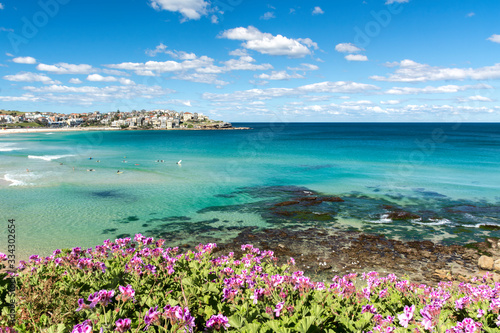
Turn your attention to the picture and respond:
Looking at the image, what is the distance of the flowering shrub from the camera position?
3746mm

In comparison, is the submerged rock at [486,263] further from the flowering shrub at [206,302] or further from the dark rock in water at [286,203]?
the dark rock in water at [286,203]

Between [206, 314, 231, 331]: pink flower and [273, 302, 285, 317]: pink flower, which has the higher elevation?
[206, 314, 231, 331]: pink flower

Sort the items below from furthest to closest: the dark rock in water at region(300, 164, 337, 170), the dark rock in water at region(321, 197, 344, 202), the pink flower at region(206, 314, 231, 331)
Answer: the dark rock in water at region(300, 164, 337, 170) → the dark rock in water at region(321, 197, 344, 202) → the pink flower at region(206, 314, 231, 331)

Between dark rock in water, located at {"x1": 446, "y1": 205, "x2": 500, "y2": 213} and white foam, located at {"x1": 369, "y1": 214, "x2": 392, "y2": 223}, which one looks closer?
white foam, located at {"x1": 369, "y1": 214, "x2": 392, "y2": 223}

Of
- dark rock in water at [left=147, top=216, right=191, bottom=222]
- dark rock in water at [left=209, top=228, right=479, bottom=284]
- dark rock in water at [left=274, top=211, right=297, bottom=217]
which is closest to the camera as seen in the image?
dark rock in water at [left=209, top=228, right=479, bottom=284]

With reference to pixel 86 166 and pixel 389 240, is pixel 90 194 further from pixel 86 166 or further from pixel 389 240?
pixel 389 240

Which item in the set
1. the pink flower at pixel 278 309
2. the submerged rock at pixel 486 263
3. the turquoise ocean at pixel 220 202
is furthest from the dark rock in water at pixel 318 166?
the pink flower at pixel 278 309

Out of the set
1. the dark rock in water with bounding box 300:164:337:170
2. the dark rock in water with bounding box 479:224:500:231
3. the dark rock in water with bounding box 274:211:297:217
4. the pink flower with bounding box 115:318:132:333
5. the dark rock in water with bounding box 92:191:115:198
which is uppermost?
the pink flower with bounding box 115:318:132:333

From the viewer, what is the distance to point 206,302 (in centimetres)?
497

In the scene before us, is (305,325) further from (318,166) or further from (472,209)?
(318,166)

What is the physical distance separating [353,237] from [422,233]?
4842mm

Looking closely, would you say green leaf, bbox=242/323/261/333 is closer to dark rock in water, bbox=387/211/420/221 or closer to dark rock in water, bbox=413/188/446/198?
dark rock in water, bbox=387/211/420/221

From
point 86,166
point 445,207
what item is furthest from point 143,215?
point 86,166

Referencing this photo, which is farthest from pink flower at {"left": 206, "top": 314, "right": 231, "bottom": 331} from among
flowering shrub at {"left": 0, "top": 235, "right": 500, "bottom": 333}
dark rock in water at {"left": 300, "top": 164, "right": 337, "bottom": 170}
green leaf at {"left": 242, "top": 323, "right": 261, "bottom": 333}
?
dark rock in water at {"left": 300, "top": 164, "right": 337, "bottom": 170}
